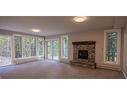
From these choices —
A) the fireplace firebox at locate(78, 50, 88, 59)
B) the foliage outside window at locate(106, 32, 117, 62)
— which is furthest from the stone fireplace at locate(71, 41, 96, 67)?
the foliage outside window at locate(106, 32, 117, 62)

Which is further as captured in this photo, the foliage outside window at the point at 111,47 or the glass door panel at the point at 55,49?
the glass door panel at the point at 55,49

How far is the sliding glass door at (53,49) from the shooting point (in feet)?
26.9

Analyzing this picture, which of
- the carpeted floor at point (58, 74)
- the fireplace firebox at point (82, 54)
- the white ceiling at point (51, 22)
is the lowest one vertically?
the carpeted floor at point (58, 74)

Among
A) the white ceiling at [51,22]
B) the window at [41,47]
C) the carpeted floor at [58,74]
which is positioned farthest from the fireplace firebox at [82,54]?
the window at [41,47]

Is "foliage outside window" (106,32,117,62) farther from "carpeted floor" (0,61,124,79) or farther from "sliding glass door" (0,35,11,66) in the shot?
"sliding glass door" (0,35,11,66)

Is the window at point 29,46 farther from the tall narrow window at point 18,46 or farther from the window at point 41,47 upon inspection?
the window at point 41,47

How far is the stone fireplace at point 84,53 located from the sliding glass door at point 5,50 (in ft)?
13.8

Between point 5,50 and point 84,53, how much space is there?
197 inches

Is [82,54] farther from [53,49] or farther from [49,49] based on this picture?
[49,49]
